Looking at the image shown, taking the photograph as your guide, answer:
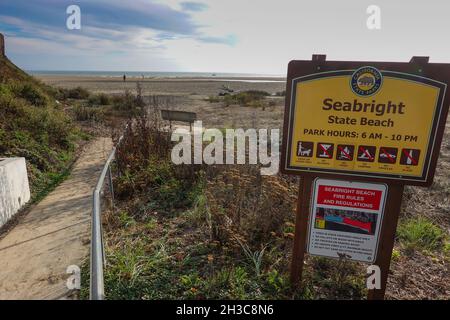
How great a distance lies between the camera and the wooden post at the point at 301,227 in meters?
2.83

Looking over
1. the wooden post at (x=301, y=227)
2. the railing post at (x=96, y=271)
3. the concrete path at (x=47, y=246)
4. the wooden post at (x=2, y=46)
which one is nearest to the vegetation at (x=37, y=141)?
the concrete path at (x=47, y=246)

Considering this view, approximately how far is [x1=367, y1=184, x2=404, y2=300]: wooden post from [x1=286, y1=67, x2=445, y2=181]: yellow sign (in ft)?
0.54

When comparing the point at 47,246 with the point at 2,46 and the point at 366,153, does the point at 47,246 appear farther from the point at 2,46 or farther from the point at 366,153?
the point at 2,46

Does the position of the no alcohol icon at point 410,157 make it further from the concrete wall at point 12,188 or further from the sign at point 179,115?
the sign at point 179,115

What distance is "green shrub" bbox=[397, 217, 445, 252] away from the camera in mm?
3982

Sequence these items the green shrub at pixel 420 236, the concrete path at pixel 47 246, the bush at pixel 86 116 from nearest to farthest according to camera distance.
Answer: the concrete path at pixel 47 246 → the green shrub at pixel 420 236 → the bush at pixel 86 116

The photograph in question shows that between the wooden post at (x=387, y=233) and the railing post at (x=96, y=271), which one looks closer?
the railing post at (x=96, y=271)

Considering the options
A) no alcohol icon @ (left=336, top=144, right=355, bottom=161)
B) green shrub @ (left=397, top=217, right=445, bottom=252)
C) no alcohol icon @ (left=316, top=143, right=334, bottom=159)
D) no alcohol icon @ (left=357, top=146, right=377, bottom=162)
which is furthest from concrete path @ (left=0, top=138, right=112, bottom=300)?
green shrub @ (left=397, top=217, right=445, bottom=252)

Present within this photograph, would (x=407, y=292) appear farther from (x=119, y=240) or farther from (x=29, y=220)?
(x=29, y=220)

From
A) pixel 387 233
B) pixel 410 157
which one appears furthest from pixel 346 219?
pixel 410 157

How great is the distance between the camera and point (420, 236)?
4156 millimetres

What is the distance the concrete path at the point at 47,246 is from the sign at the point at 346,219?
263 centimetres
